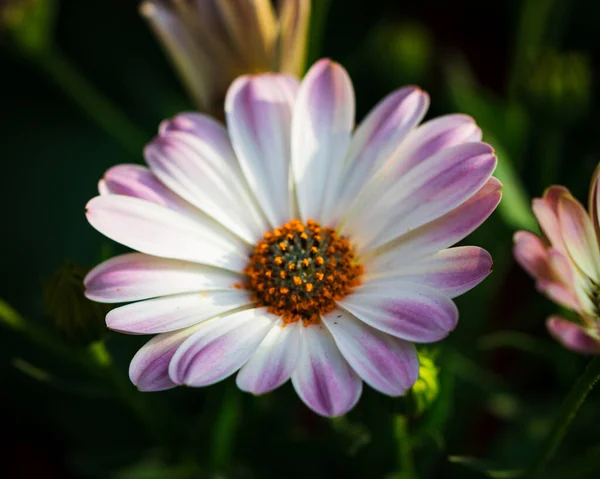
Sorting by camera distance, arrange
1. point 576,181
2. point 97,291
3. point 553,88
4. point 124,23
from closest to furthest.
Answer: point 97,291, point 553,88, point 576,181, point 124,23

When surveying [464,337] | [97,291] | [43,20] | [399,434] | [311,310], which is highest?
[43,20]

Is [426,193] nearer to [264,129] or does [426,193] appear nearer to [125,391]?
[264,129]

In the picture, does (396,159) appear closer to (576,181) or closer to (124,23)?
(576,181)

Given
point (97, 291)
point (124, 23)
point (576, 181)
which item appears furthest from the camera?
point (124, 23)

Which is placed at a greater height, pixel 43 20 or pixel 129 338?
pixel 43 20

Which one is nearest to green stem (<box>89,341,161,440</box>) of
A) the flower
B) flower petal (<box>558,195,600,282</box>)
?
the flower

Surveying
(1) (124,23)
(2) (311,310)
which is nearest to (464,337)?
Answer: (2) (311,310)

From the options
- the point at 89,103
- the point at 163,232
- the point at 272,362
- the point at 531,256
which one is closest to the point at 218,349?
the point at 272,362
